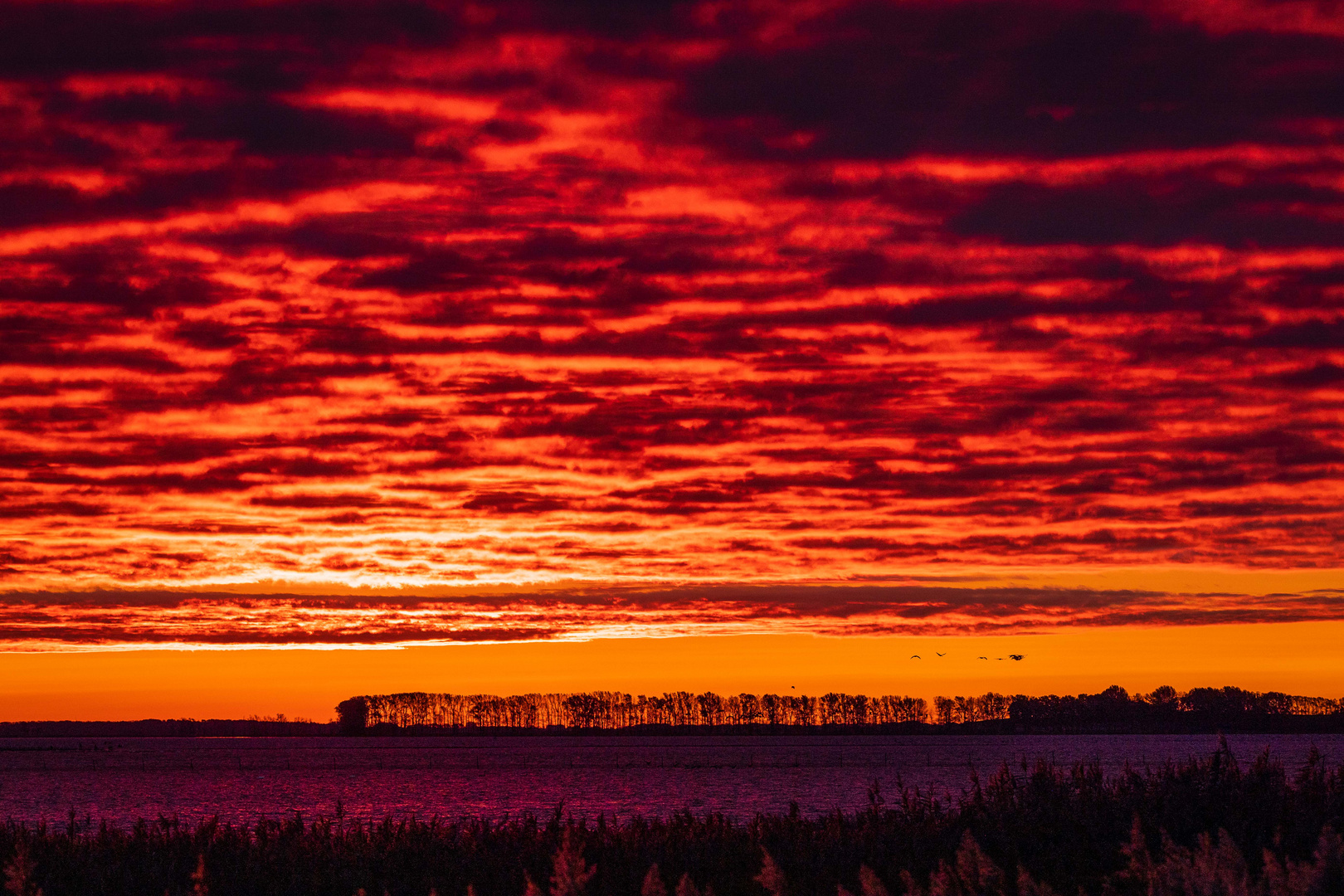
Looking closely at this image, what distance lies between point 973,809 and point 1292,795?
23.0 feet

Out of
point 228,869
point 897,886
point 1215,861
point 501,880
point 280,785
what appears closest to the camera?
point 1215,861

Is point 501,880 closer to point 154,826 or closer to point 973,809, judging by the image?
point 973,809

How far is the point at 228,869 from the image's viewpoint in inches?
1283

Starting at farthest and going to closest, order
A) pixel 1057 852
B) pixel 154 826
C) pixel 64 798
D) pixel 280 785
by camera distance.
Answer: pixel 280 785 → pixel 64 798 → pixel 154 826 → pixel 1057 852

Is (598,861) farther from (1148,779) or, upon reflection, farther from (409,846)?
(1148,779)

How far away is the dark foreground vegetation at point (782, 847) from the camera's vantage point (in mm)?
27984

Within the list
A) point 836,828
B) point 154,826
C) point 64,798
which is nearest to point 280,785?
point 64,798

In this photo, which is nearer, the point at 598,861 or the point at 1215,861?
the point at 1215,861

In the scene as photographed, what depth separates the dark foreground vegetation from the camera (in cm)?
2798

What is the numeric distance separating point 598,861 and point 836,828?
5.66 m

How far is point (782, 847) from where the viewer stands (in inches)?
1241

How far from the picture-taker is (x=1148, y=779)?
1345 inches

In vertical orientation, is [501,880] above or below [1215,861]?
below

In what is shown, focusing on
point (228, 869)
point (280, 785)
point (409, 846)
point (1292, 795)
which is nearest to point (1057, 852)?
point (1292, 795)
